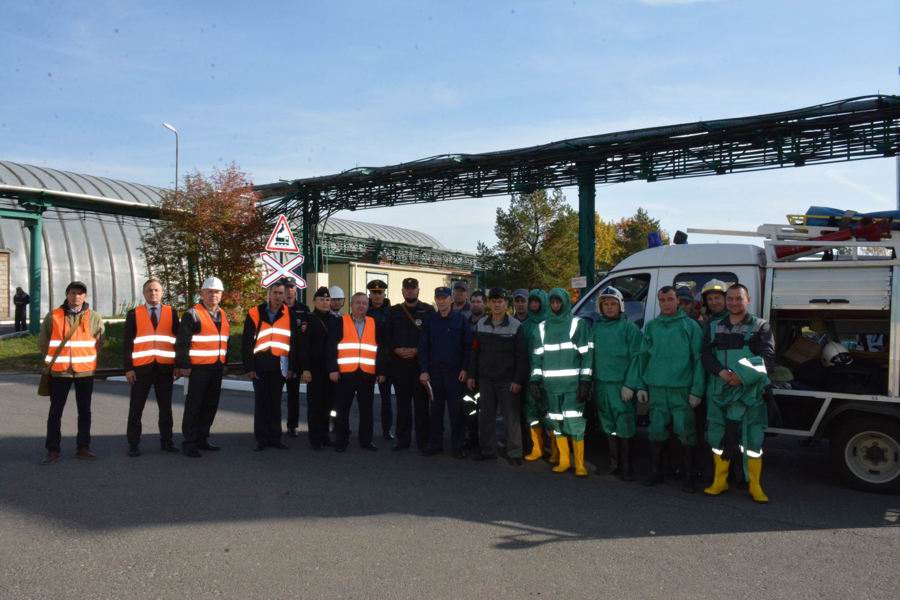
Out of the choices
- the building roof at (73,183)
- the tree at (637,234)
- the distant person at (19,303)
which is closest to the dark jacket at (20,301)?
the distant person at (19,303)

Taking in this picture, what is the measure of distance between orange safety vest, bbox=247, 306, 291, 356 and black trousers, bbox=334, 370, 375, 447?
2.53ft

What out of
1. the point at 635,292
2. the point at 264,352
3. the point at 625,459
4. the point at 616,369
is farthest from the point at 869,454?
the point at 264,352

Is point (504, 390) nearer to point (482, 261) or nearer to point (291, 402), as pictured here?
point (291, 402)

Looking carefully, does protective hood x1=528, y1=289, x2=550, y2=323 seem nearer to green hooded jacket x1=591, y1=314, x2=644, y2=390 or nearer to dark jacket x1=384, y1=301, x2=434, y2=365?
green hooded jacket x1=591, y1=314, x2=644, y2=390

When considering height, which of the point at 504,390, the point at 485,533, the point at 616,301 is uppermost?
the point at 616,301

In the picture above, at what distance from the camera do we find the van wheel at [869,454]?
619 centimetres

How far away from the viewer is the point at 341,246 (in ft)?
110

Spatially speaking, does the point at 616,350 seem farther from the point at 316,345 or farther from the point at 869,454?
the point at 316,345

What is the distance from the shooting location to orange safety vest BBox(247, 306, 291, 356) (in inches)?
311

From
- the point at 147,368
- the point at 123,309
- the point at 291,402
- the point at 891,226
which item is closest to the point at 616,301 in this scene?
the point at 891,226

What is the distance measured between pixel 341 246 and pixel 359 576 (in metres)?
30.2

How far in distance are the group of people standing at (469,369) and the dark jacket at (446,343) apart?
16 millimetres

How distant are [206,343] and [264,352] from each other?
2.18 ft

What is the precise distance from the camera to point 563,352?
6.89 meters
